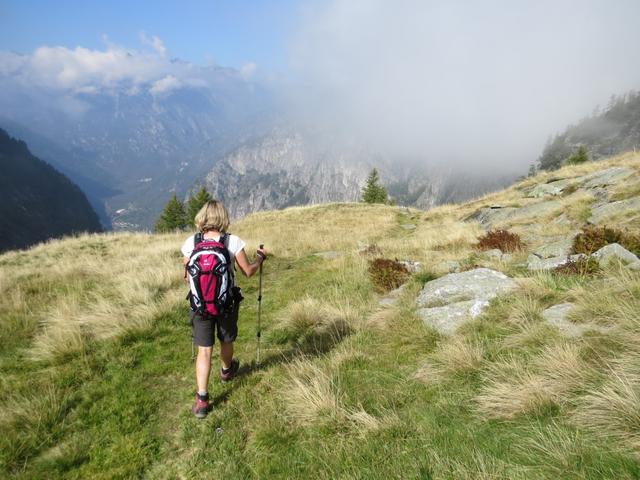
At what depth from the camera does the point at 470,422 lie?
139 inches

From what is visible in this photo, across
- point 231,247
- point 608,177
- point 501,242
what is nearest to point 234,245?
point 231,247

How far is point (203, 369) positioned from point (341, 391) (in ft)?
6.21

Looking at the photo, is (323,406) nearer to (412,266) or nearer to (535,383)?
(535,383)

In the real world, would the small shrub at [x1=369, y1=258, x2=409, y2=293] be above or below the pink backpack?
below

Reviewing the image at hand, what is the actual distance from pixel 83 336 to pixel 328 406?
546cm

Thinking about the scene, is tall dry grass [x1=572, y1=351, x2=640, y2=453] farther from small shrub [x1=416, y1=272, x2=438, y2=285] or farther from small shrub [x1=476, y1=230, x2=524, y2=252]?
small shrub [x1=476, y1=230, x2=524, y2=252]

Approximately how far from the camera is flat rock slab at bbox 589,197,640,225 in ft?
36.7

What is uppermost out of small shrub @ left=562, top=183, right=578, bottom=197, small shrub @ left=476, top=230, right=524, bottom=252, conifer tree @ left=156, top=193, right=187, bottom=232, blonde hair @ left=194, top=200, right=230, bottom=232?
small shrub @ left=562, top=183, right=578, bottom=197

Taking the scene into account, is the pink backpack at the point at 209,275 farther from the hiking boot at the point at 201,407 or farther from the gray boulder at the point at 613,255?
the gray boulder at the point at 613,255

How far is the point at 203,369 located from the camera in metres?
4.86

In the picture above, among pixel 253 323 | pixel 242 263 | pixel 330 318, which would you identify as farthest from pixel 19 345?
pixel 330 318

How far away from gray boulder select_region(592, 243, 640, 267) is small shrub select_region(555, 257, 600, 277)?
14 cm

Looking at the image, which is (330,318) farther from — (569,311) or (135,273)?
(135,273)

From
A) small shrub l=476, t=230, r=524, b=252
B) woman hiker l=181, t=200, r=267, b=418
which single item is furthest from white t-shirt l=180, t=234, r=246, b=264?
small shrub l=476, t=230, r=524, b=252
